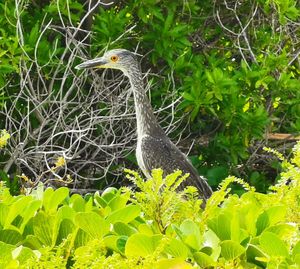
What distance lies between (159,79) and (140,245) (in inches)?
170

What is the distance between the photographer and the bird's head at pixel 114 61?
21.0ft

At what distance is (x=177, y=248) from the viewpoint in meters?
3.17

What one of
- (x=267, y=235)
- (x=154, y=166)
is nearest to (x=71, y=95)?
(x=154, y=166)

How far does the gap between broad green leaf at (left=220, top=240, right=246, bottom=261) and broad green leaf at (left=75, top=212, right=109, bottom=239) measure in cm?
46

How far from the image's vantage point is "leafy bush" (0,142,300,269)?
3.05 metres

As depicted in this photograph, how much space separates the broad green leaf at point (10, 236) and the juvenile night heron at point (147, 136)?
9.59 feet

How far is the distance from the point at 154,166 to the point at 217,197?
3.00 m

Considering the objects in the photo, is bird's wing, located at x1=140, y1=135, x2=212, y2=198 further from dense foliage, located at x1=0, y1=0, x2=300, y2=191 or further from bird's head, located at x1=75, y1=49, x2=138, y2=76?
bird's head, located at x1=75, y1=49, x2=138, y2=76

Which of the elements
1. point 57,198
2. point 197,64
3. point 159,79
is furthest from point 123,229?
point 159,79

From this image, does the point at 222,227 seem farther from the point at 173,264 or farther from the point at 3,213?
the point at 3,213

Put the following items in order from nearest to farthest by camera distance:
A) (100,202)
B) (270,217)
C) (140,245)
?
(140,245), (270,217), (100,202)

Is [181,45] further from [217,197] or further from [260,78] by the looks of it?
[217,197]

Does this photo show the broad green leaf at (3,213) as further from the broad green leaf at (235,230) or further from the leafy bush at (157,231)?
the broad green leaf at (235,230)

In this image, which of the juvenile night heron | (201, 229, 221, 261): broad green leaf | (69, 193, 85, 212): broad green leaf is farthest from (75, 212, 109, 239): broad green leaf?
A: the juvenile night heron
